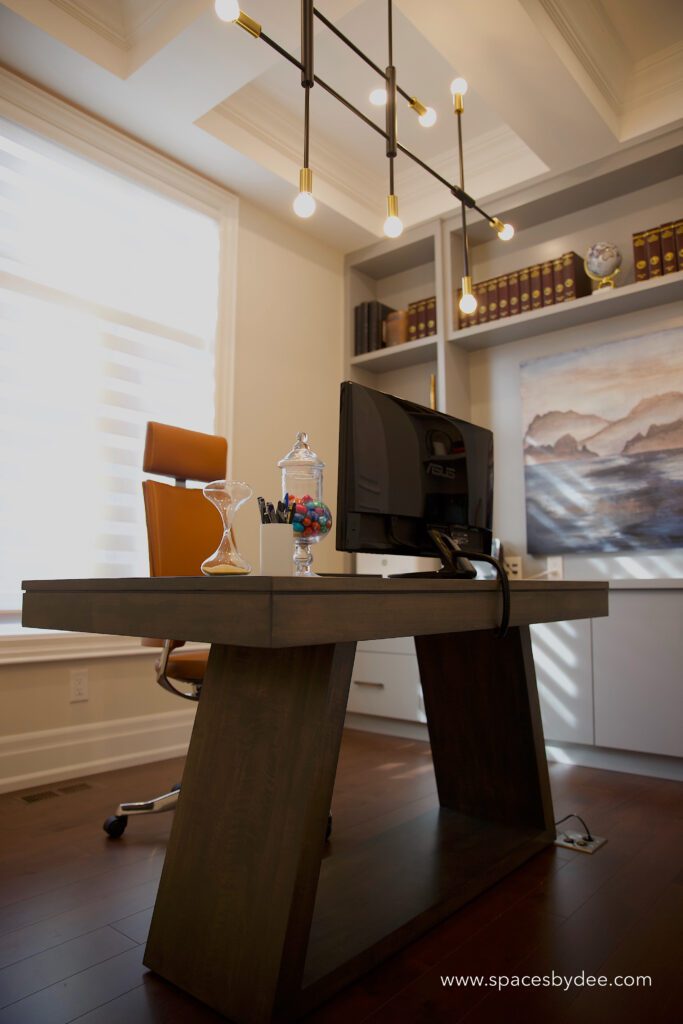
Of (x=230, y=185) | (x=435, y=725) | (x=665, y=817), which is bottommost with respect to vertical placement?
(x=665, y=817)

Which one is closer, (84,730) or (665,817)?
(665,817)

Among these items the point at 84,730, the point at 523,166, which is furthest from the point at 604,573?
the point at 84,730

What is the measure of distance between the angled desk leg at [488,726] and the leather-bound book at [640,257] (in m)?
1.94

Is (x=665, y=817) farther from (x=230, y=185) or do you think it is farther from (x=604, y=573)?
(x=230, y=185)

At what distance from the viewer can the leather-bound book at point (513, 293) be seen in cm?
332

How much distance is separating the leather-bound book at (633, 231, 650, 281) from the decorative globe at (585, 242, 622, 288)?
0.29 feet

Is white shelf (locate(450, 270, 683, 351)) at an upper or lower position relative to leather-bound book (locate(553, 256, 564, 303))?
lower

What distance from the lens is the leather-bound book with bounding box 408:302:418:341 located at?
3729 millimetres

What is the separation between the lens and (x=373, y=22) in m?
2.72

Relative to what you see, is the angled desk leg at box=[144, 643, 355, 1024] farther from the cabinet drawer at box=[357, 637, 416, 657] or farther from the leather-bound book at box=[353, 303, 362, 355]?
the leather-bound book at box=[353, 303, 362, 355]

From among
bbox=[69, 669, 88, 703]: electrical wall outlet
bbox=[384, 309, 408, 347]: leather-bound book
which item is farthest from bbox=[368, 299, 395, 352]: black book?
bbox=[69, 669, 88, 703]: electrical wall outlet

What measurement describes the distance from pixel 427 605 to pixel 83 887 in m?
1.14

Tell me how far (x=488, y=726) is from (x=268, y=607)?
1228mm

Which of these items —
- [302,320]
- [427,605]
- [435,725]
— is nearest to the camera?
[427,605]
